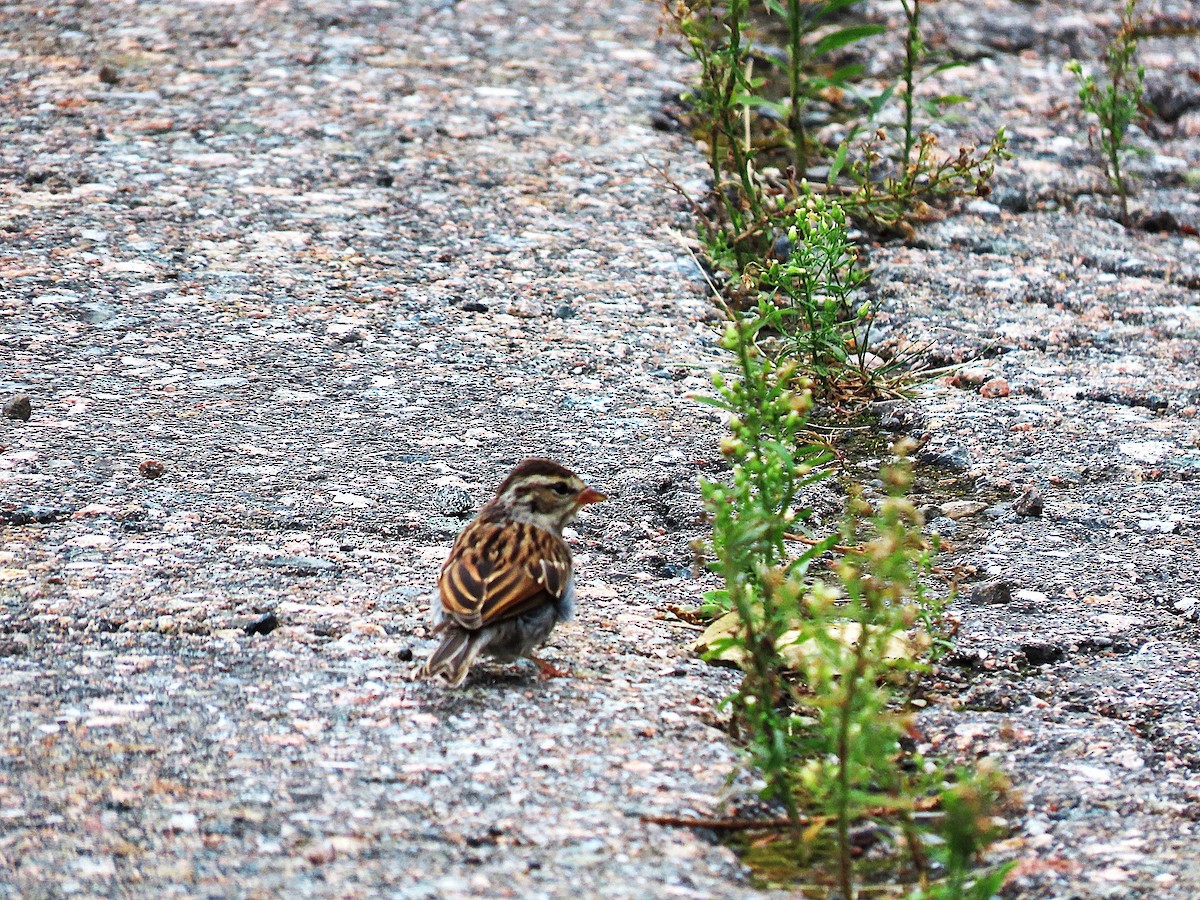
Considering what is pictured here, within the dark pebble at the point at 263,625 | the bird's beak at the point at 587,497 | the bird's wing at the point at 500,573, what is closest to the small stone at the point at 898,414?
the bird's beak at the point at 587,497

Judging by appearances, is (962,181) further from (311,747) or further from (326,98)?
(311,747)

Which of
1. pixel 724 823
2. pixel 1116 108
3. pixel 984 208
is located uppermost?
pixel 1116 108

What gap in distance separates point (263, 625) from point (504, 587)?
0.68 m

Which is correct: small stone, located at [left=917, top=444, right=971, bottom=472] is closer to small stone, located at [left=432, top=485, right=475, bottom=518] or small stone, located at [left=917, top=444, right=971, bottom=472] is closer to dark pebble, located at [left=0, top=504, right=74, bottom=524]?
small stone, located at [left=432, top=485, right=475, bottom=518]

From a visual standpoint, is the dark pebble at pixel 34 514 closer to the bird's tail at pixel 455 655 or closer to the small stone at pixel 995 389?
the bird's tail at pixel 455 655

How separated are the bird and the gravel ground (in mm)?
107

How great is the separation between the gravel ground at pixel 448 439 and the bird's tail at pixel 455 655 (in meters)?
0.07

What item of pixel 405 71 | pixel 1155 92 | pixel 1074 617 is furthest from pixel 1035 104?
pixel 1074 617

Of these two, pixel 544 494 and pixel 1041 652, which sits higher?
pixel 544 494

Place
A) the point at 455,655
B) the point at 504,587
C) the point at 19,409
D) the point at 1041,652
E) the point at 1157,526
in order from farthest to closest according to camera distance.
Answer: the point at 19,409 → the point at 1157,526 → the point at 1041,652 → the point at 504,587 → the point at 455,655

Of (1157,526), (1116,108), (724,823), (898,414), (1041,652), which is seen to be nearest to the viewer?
(724,823)

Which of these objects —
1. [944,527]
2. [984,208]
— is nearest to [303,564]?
[944,527]

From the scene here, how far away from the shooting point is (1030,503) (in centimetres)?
501

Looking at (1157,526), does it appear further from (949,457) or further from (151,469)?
(151,469)
